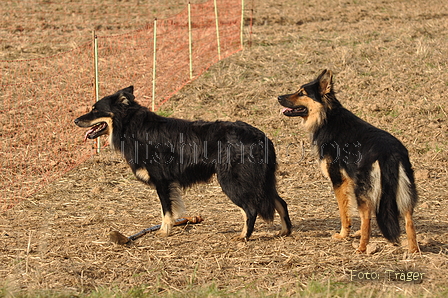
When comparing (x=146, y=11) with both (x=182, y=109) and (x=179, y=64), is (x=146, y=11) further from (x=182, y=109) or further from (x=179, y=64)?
(x=182, y=109)

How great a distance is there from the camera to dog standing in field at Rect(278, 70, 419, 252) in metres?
5.35

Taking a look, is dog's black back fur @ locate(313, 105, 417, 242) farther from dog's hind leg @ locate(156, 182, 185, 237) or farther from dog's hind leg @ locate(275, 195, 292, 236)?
dog's hind leg @ locate(156, 182, 185, 237)

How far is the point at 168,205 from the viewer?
6.49 meters

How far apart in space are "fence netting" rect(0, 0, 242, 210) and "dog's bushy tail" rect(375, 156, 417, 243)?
534 centimetres

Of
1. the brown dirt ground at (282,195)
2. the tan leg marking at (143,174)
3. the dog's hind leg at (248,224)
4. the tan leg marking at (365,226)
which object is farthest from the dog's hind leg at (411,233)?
the tan leg marking at (143,174)

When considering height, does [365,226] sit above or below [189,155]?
below

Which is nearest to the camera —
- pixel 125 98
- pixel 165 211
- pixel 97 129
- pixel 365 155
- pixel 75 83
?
pixel 365 155

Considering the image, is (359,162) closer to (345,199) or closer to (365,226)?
(345,199)

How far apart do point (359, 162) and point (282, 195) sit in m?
2.44

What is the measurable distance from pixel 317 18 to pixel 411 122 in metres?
8.21

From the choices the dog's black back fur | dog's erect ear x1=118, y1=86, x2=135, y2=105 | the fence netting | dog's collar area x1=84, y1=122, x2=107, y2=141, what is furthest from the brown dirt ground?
dog's erect ear x1=118, y1=86, x2=135, y2=105

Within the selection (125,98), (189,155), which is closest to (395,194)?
(189,155)

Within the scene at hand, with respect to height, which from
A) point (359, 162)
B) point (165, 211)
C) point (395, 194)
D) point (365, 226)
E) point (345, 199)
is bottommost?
point (165, 211)

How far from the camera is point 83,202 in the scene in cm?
785
